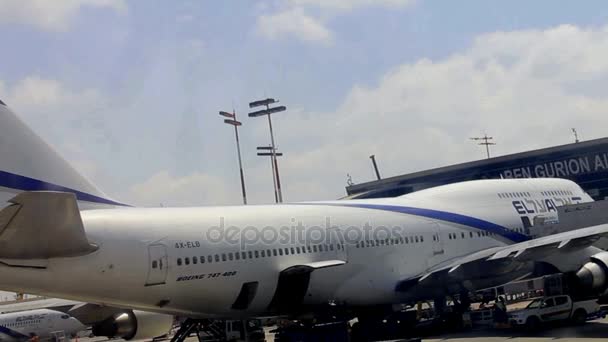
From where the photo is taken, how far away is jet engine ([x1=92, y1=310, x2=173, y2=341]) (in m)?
23.5

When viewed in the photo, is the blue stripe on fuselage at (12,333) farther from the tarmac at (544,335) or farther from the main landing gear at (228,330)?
the tarmac at (544,335)

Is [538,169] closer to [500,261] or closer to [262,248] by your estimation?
[500,261]

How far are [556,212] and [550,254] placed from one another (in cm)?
767

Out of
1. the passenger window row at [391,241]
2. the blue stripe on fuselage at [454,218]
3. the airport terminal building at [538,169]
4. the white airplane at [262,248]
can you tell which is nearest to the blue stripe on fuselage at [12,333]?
the airport terminal building at [538,169]

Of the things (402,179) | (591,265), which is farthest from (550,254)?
(402,179)

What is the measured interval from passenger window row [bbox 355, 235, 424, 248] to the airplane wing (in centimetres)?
124

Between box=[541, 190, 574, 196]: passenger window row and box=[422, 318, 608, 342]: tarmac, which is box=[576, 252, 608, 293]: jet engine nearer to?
box=[422, 318, 608, 342]: tarmac

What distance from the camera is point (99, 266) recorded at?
18.0 metres

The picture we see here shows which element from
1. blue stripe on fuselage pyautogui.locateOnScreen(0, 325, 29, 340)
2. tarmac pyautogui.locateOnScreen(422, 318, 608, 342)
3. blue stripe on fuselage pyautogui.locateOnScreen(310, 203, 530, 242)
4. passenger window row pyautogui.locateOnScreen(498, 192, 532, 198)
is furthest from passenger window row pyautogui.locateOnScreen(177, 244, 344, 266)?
blue stripe on fuselage pyautogui.locateOnScreen(0, 325, 29, 340)

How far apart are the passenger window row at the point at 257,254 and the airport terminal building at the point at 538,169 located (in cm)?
3364

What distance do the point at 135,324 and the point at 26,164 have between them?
24.9ft

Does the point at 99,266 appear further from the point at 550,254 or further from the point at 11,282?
the point at 550,254

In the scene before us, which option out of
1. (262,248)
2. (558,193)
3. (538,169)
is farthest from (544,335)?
(538,169)

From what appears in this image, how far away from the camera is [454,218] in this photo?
2730 centimetres
